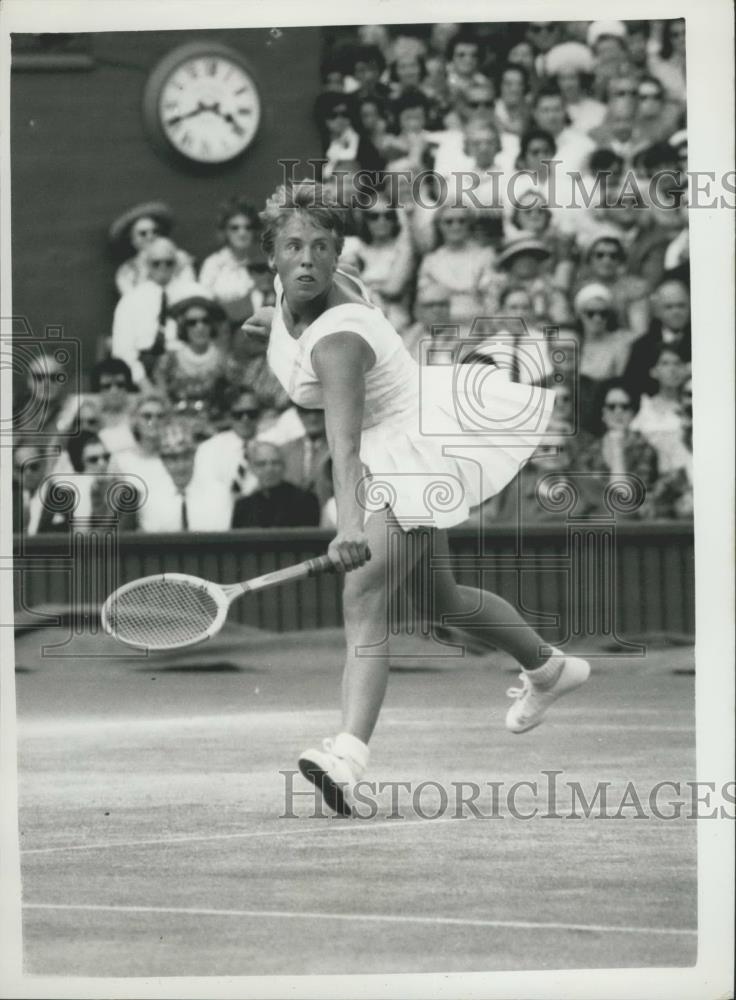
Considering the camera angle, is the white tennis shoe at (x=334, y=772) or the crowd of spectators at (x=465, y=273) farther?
the crowd of spectators at (x=465, y=273)

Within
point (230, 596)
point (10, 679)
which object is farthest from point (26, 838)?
point (230, 596)

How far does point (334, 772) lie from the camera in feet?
19.2

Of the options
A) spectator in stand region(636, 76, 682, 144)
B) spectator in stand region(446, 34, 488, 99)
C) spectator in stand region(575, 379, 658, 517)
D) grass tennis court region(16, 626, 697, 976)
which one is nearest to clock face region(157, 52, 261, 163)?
spectator in stand region(446, 34, 488, 99)

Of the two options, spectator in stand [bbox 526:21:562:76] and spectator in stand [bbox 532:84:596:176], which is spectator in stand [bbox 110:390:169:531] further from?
spectator in stand [bbox 526:21:562:76]

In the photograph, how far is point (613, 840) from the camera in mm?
5977

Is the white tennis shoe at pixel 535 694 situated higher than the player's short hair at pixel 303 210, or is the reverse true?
the player's short hair at pixel 303 210

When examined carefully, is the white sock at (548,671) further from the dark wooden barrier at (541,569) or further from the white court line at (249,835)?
the white court line at (249,835)

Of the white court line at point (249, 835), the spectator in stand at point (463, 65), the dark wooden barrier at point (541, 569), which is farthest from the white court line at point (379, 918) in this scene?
the spectator in stand at point (463, 65)

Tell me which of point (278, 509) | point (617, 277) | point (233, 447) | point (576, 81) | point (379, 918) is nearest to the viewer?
point (379, 918)

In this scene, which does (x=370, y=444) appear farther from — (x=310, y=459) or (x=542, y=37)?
(x=542, y=37)

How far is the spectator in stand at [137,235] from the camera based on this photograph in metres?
6.19

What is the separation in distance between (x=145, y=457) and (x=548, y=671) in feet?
4.78

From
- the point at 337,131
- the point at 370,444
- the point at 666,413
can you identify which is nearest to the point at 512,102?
the point at 337,131

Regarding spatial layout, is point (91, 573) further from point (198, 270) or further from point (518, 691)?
point (518, 691)
